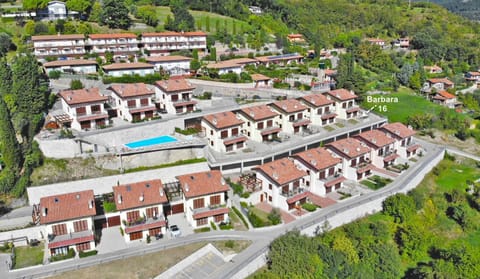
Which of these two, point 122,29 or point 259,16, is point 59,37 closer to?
point 122,29

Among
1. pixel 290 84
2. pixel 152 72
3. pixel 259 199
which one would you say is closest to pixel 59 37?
pixel 152 72

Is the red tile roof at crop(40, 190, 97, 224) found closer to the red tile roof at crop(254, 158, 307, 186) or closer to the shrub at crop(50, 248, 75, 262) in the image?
the shrub at crop(50, 248, 75, 262)

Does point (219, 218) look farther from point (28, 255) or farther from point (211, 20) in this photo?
point (211, 20)

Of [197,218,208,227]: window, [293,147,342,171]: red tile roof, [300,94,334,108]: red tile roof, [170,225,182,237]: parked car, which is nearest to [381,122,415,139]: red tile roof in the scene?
[300,94,334,108]: red tile roof

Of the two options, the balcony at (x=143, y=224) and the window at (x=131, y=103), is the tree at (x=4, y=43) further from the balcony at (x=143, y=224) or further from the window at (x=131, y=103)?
the balcony at (x=143, y=224)

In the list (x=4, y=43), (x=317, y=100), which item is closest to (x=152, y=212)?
(x=317, y=100)

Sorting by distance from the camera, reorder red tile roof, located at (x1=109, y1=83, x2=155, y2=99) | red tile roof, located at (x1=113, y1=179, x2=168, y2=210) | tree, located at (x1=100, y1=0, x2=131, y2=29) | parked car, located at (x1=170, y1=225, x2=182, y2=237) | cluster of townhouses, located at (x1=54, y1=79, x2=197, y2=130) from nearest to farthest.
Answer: red tile roof, located at (x1=113, y1=179, x2=168, y2=210) < parked car, located at (x1=170, y1=225, x2=182, y2=237) < cluster of townhouses, located at (x1=54, y1=79, x2=197, y2=130) < red tile roof, located at (x1=109, y1=83, x2=155, y2=99) < tree, located at (x1=100, y1=0, x2=131, y2=29)
